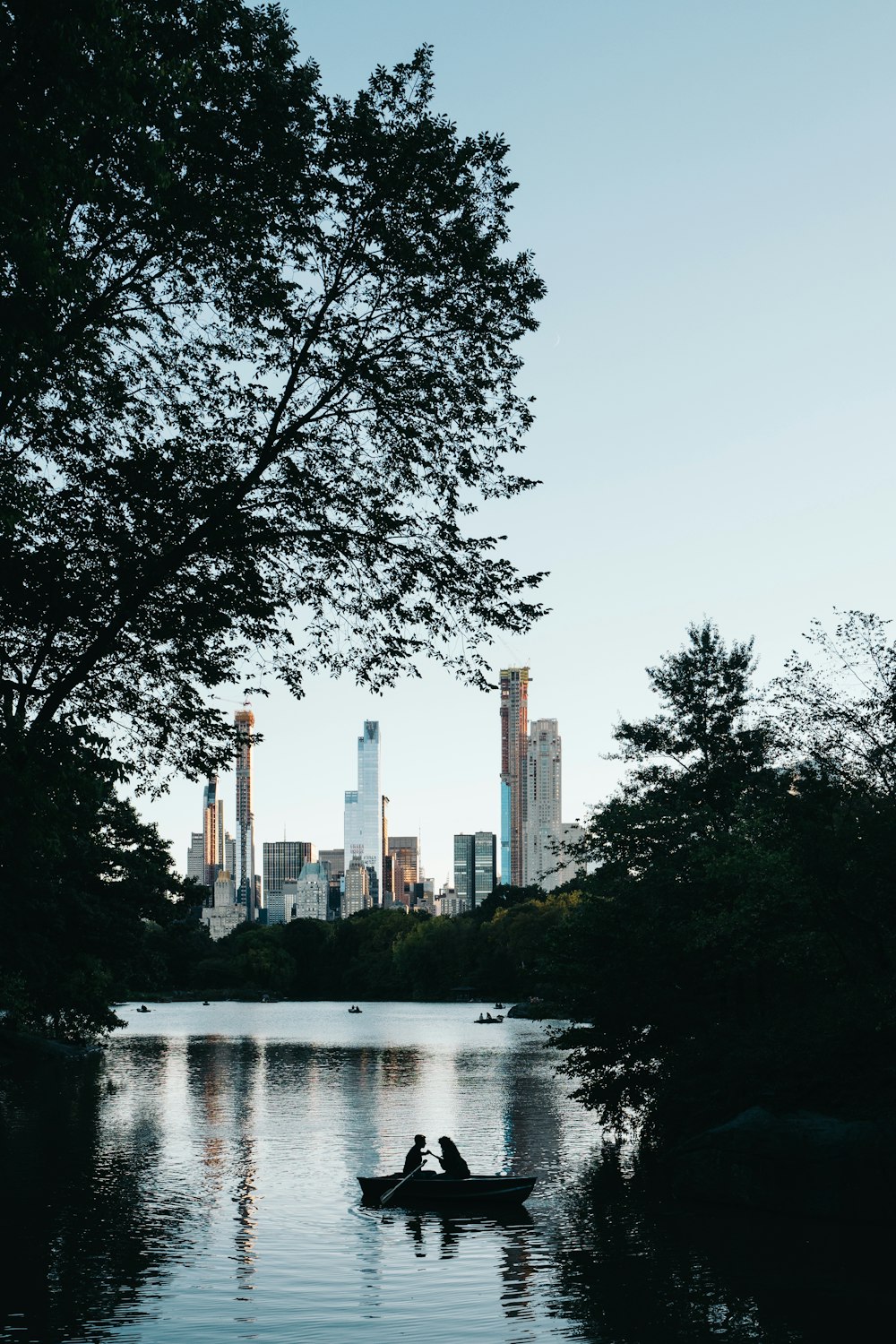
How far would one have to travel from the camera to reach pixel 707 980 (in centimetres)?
3406

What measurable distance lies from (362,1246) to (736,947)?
12041 millimetres

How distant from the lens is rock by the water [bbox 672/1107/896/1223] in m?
25.7

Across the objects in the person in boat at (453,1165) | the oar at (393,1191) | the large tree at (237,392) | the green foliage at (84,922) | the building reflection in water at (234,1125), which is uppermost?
the large tree at (237,392)

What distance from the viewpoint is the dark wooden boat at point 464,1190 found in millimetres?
27625

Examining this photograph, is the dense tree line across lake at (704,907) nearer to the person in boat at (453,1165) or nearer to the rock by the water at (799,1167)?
the rock by the water at (799,1167)

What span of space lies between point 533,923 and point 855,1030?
13895 centimetres

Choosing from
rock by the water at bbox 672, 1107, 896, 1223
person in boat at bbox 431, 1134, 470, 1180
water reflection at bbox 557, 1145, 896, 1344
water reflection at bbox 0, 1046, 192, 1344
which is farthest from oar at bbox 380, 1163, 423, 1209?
rock by the water at bbox 672, 1107, 896, 1223

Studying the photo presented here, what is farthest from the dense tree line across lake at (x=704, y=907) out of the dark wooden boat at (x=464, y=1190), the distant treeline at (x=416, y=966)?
the distant treeline at (x=416, y=966)

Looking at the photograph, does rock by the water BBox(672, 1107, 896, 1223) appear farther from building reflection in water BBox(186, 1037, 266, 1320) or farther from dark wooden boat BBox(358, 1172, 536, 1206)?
building reflection in water BBox(186, 1037, 266, 1320)

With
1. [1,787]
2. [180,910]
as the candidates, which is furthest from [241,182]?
[180,910]

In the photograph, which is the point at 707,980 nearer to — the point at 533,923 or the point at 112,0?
the point at 112,0

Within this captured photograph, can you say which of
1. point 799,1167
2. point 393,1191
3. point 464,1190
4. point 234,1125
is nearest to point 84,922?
point 234,1125

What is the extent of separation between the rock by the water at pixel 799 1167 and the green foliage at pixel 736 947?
1.11 m

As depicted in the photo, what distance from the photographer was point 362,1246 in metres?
24.3
